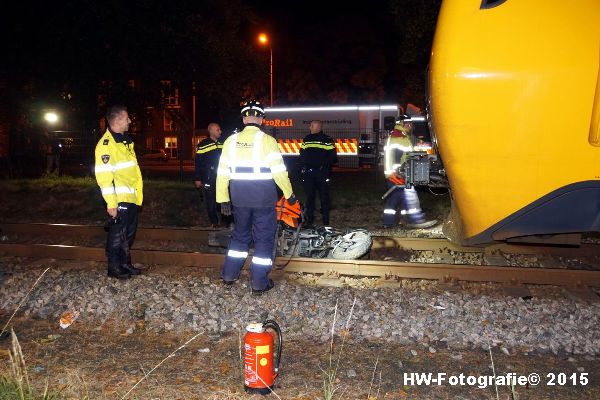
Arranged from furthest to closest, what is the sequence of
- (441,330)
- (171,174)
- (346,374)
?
(171,174), (441,330), (346,374)

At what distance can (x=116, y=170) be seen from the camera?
602 centimetres

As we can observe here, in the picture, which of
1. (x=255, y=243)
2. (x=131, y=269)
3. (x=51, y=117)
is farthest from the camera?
(x=51, y=117)

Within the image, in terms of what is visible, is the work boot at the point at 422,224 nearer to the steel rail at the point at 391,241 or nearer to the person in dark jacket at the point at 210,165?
the steel rail at the point at 391,241

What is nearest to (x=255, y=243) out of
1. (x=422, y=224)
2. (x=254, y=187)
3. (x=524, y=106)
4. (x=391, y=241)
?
(x=254, y=187)

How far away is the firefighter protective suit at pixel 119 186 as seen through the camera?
19.5 feet

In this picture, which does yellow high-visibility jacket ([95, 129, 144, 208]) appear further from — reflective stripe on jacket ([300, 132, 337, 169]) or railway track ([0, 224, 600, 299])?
reflective stripe on jacket ([300, 132, 337, 169])

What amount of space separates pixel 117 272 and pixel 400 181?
5.05 meters

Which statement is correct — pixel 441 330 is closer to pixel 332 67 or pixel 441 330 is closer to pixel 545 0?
pixel 545 0

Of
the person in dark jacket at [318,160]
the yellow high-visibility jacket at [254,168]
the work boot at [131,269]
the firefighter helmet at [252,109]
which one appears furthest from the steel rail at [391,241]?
the firefighter helmet at [252,109]

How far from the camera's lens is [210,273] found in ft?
21.6

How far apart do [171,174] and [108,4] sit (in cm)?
639

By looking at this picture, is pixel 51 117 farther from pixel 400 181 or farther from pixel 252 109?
pixel 252 109

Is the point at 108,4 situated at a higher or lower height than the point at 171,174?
higher

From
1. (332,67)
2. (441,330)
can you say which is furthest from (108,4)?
(332,67)
